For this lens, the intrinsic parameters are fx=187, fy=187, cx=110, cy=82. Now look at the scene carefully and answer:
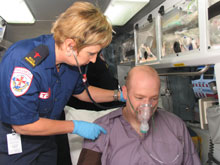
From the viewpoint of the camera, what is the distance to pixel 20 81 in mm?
1136

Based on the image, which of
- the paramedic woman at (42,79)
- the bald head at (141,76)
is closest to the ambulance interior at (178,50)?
the bald head at (141,76)

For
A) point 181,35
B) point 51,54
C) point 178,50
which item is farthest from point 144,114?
point 51,54

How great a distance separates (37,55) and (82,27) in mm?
359

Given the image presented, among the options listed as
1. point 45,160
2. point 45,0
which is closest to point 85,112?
point 45,160

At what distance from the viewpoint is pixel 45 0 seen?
212 cm

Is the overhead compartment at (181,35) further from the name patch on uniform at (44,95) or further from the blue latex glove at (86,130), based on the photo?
the name patch on uniform at (44,95)

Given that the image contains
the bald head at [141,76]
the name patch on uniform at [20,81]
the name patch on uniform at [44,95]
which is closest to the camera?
the name patch on uniform at [20,81]

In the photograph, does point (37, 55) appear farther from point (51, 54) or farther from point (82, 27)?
point (82, 27)

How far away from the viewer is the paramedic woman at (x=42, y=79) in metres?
1.16

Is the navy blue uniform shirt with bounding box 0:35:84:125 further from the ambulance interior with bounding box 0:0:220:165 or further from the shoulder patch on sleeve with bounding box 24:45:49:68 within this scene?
the ambulance interior with bounding box 0:0:220:165

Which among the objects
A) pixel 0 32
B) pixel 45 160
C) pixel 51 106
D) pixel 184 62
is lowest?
pixel 45 160

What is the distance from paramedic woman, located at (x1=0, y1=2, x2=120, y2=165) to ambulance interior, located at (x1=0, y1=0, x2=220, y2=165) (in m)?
0.57

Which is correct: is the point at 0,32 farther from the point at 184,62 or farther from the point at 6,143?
the point at 184,62

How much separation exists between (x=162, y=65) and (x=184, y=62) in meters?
0.29
